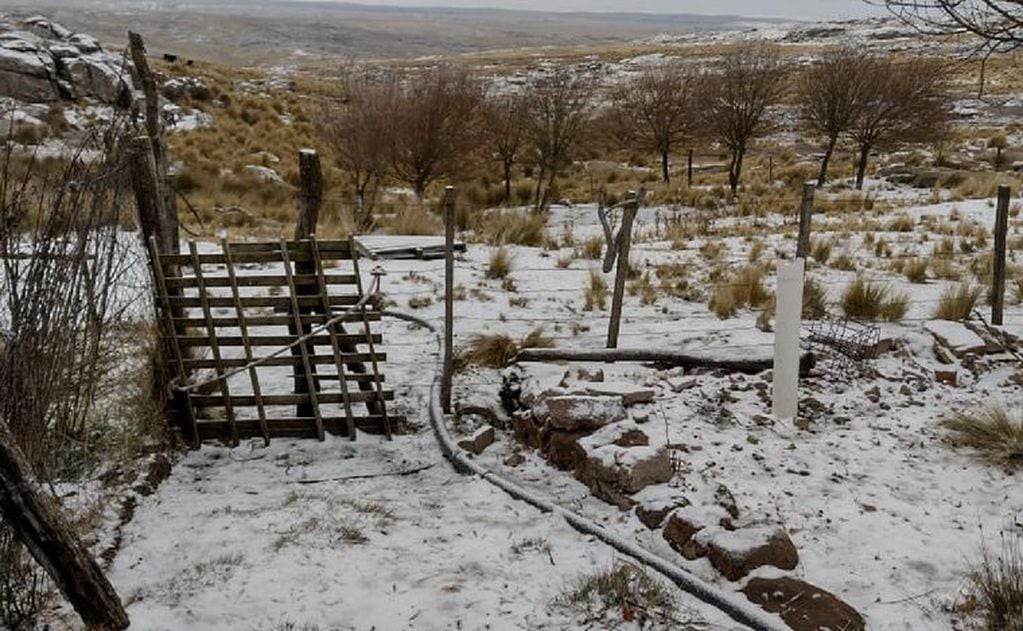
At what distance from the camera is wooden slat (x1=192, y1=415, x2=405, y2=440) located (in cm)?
492

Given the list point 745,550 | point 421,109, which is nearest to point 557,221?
point 421,109

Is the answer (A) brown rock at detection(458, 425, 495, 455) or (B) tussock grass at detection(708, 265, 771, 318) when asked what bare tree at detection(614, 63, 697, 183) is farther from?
(A) brown rock at detection(458, 425, 495, 455)

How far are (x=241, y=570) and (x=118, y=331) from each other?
2.08m

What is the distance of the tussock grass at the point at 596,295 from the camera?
7.74 metres

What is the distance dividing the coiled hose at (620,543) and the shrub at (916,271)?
5.93m

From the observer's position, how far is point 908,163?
2261 cm

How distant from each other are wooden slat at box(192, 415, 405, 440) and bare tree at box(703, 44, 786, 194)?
16.6 m

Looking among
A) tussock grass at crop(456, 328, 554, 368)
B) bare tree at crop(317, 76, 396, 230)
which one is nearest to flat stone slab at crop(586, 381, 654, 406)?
tussock grass at crop(456, 328, 554, 368)

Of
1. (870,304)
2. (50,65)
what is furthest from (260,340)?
(50,65)

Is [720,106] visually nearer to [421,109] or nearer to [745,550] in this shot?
[421,109]

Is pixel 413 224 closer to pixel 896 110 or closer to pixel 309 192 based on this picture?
pixel 309 192

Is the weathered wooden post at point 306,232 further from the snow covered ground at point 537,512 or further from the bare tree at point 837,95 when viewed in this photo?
the bare tree at point 837,95

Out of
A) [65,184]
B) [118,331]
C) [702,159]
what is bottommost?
[702,159]

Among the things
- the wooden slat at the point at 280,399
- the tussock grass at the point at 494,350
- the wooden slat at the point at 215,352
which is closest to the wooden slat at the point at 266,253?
the wooden slat at the point at 215,352
